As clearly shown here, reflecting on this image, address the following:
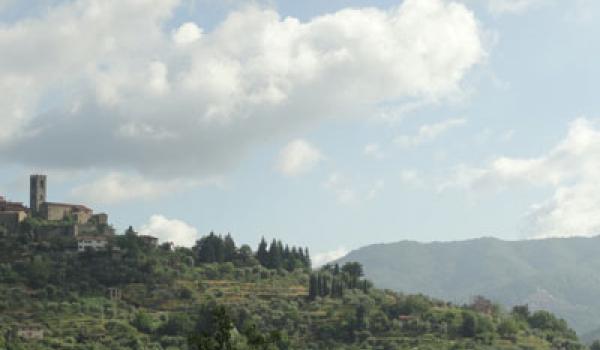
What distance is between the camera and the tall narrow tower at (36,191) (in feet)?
589

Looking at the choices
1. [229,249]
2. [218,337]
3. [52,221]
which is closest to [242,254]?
[229,249]

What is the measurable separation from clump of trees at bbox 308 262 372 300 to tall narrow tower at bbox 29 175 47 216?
58.5m

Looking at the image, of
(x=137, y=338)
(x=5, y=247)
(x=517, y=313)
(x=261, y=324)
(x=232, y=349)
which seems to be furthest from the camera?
(x=517, y=313)

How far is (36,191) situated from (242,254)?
43.7 m

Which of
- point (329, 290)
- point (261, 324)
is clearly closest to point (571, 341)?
point (329, 290)

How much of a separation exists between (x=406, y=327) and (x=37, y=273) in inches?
2316

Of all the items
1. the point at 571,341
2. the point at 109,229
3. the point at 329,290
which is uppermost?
the point at 109,229

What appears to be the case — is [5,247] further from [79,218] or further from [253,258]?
[253,258]

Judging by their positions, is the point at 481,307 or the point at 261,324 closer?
the point at 261,324

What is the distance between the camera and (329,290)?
502ft

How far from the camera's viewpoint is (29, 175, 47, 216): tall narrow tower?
17938 cm

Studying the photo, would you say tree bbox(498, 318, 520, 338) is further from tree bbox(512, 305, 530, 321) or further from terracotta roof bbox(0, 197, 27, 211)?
terracotta roof bbox(0, 197, 27, 211)

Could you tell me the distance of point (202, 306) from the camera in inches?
5221

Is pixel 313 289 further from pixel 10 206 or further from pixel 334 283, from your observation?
pixel 10 206
